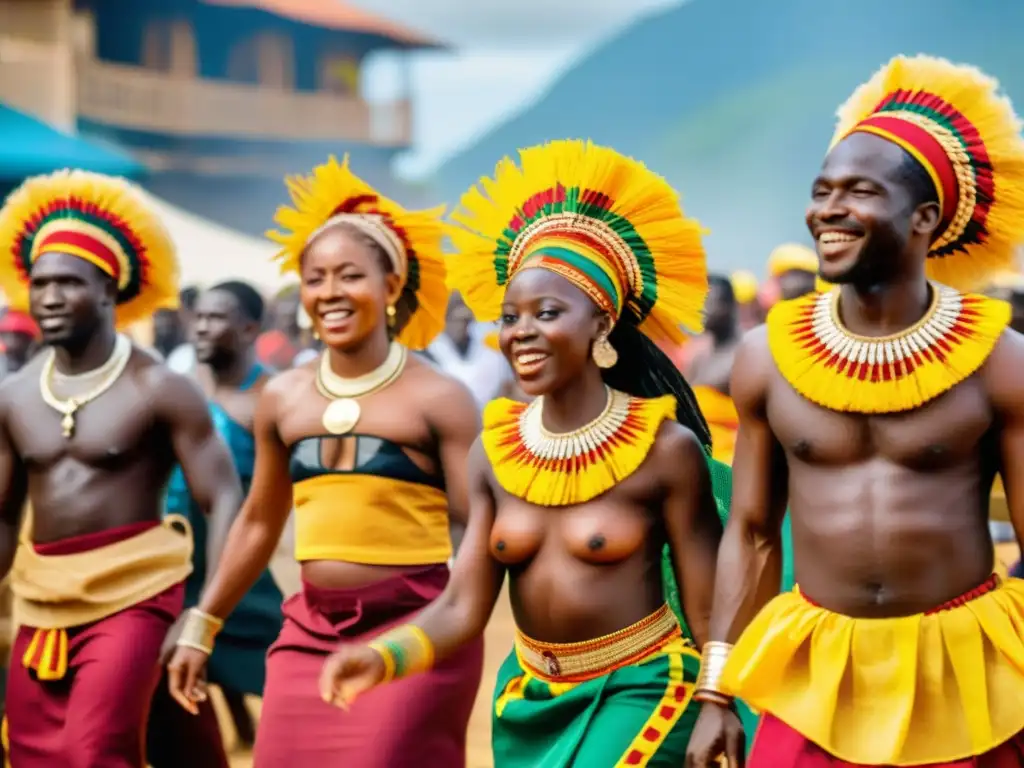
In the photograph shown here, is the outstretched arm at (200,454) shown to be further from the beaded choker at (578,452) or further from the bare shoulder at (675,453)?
the bare shoulder at (675,453)

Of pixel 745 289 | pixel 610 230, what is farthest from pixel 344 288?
pixel 745 289

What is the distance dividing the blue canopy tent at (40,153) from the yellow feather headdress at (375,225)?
1608cm

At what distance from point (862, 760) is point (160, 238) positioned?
4038 mm

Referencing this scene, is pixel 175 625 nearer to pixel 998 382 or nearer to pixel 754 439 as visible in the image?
pixel 754 439

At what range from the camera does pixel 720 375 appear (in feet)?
35.2

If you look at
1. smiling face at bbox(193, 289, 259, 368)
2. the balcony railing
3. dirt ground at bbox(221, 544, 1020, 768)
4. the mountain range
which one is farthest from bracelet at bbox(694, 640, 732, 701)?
the mountain range

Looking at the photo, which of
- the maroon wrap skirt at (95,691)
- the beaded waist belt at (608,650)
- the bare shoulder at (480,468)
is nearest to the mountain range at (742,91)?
the maroon wrap skirt at (95,691)

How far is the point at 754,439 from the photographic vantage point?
16.2 feet

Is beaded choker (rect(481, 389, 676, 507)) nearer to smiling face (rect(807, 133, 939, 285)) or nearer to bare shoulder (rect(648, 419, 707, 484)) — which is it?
bare shoulder (rect(648, 419, 707, 484))

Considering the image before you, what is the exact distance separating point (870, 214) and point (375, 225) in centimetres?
270

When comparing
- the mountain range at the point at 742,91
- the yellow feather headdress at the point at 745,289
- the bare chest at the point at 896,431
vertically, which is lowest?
the bare chest at the point at 896,431

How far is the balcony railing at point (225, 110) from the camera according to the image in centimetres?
3675

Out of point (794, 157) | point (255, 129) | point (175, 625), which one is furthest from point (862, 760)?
point (794, 157)

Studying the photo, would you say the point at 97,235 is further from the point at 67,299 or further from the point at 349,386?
the point at 349,386
